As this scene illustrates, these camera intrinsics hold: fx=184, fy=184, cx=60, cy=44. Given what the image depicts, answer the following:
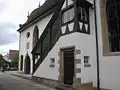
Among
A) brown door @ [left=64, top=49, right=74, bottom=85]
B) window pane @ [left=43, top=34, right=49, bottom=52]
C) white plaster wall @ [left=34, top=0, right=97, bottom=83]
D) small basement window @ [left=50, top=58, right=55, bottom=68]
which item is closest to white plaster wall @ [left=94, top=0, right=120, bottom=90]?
white plaster wall @ [left=34, top=0, right=97, bottom=83]

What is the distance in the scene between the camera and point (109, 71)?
10.0 meters

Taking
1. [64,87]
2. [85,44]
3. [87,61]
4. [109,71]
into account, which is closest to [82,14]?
[85,44]

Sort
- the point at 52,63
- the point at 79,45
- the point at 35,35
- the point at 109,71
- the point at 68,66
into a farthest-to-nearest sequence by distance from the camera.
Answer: the point at 35,35 → the point at 52,63 → the point at 68,66 → the point at 79,45 → the point at 109,71

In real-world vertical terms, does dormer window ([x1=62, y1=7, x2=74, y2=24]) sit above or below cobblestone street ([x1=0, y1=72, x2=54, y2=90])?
above

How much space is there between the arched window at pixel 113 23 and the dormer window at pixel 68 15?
2172 millimetres

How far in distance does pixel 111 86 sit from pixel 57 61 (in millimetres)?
4039

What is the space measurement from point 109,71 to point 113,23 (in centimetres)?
286

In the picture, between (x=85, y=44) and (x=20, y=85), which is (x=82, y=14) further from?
(x=20, y=85)

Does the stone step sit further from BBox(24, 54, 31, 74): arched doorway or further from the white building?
BBox(24, 54, 31, 74): arched doorway

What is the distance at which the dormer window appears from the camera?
11.3 meters

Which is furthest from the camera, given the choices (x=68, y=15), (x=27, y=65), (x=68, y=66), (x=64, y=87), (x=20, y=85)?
(x=27, y=65)

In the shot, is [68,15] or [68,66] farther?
[68,15]

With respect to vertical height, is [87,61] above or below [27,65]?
above

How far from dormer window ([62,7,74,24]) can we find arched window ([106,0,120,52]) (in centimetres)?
217
